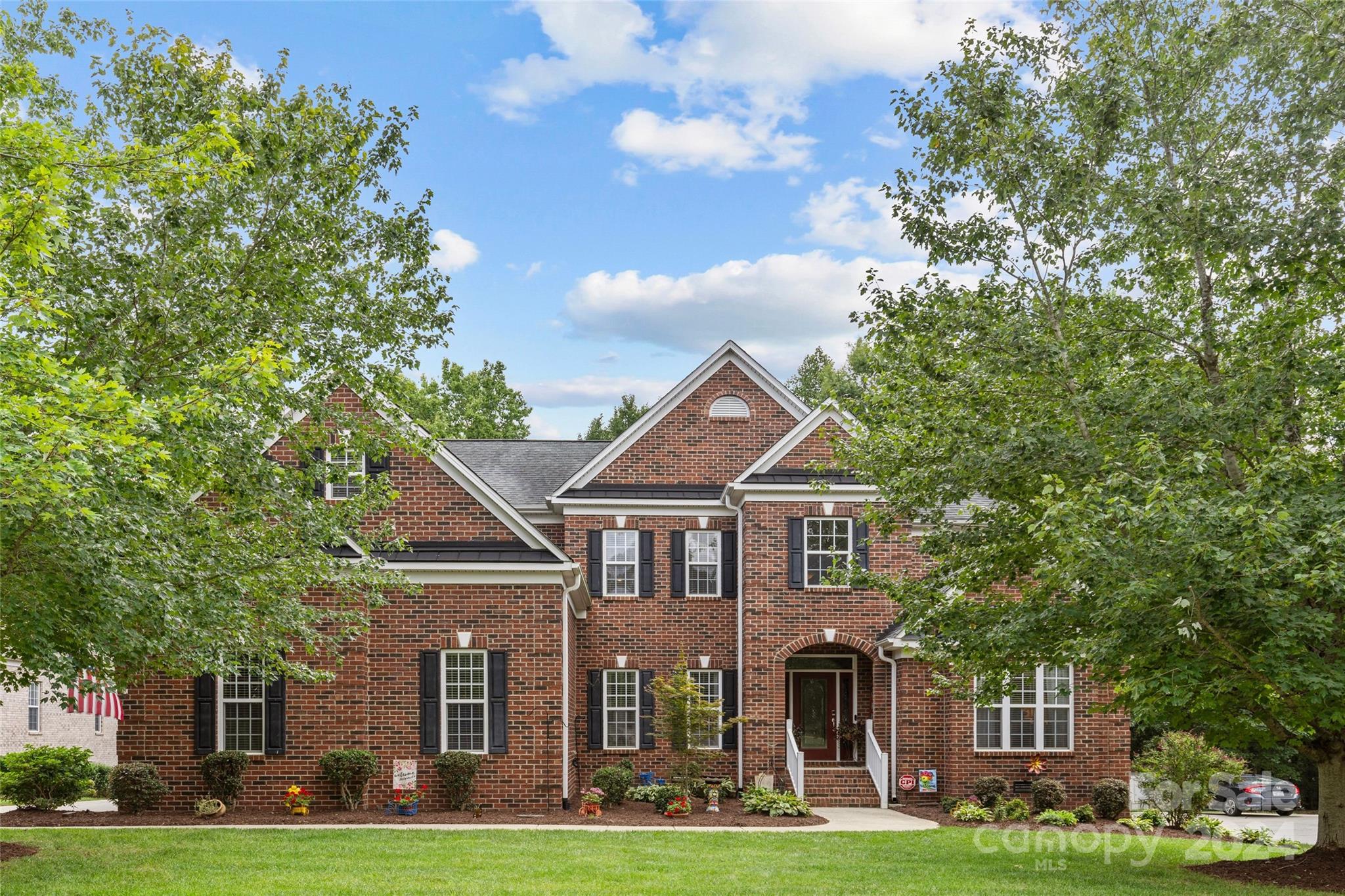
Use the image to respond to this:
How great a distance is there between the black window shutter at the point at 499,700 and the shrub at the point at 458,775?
1.76 feet

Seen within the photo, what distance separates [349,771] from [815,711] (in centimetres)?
1049

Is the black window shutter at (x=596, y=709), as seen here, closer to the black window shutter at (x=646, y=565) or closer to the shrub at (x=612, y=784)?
the black window shutter at (x=646, y=565)

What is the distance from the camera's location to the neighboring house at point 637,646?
19.2 meters

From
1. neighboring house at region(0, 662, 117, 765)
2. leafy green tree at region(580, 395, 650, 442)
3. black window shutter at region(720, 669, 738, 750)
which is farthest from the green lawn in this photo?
leafy green tree at region(580, 395, 650, 442)

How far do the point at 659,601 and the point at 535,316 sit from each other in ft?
22.3

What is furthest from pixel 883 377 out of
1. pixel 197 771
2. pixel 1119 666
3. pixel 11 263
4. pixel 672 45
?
pixel 197 771

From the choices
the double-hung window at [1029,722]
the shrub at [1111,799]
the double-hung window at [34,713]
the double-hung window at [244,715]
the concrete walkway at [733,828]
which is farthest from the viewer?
the double-hung window at [34,713]

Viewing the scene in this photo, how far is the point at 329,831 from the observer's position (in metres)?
15.9

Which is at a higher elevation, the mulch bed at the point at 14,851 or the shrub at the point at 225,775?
the mulch bed at the point at 14,851

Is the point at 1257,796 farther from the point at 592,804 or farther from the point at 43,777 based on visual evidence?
the point at 43,777

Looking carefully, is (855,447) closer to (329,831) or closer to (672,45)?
(672,45)

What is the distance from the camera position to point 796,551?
22.9 metres

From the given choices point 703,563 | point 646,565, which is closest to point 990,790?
point 703,563

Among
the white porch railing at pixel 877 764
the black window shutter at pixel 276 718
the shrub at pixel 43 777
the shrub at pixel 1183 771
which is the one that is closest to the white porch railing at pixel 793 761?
the white porch railing at pixel 877 764
